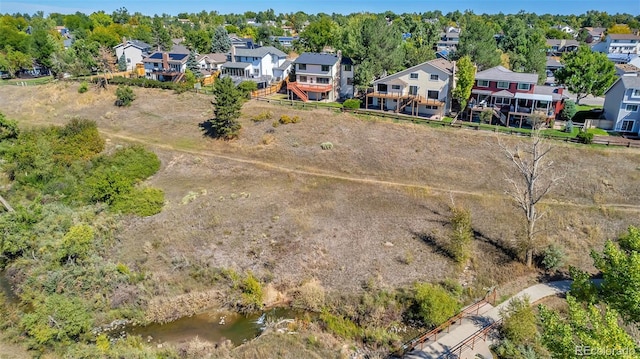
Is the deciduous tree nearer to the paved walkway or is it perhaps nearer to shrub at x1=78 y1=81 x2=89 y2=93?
the paved walkway

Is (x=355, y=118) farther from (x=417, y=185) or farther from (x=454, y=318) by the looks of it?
(x=454, y=318)

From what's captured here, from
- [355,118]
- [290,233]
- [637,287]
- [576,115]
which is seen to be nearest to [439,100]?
[355,118]

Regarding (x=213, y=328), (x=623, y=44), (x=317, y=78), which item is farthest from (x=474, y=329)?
(x=623, y=44)

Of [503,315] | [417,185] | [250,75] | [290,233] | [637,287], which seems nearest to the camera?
[637,287]

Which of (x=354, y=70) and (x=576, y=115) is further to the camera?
(x=354, y=70)

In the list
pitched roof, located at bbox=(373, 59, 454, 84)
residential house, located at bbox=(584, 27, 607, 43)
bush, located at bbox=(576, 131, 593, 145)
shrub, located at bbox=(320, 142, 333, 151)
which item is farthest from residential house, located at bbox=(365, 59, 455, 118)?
residential house, located at bbox=(584, 27, 607, 43)

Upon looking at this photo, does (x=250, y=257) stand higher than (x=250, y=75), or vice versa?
(x=250, y=75)

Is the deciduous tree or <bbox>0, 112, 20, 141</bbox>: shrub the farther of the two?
the deciduous tree
